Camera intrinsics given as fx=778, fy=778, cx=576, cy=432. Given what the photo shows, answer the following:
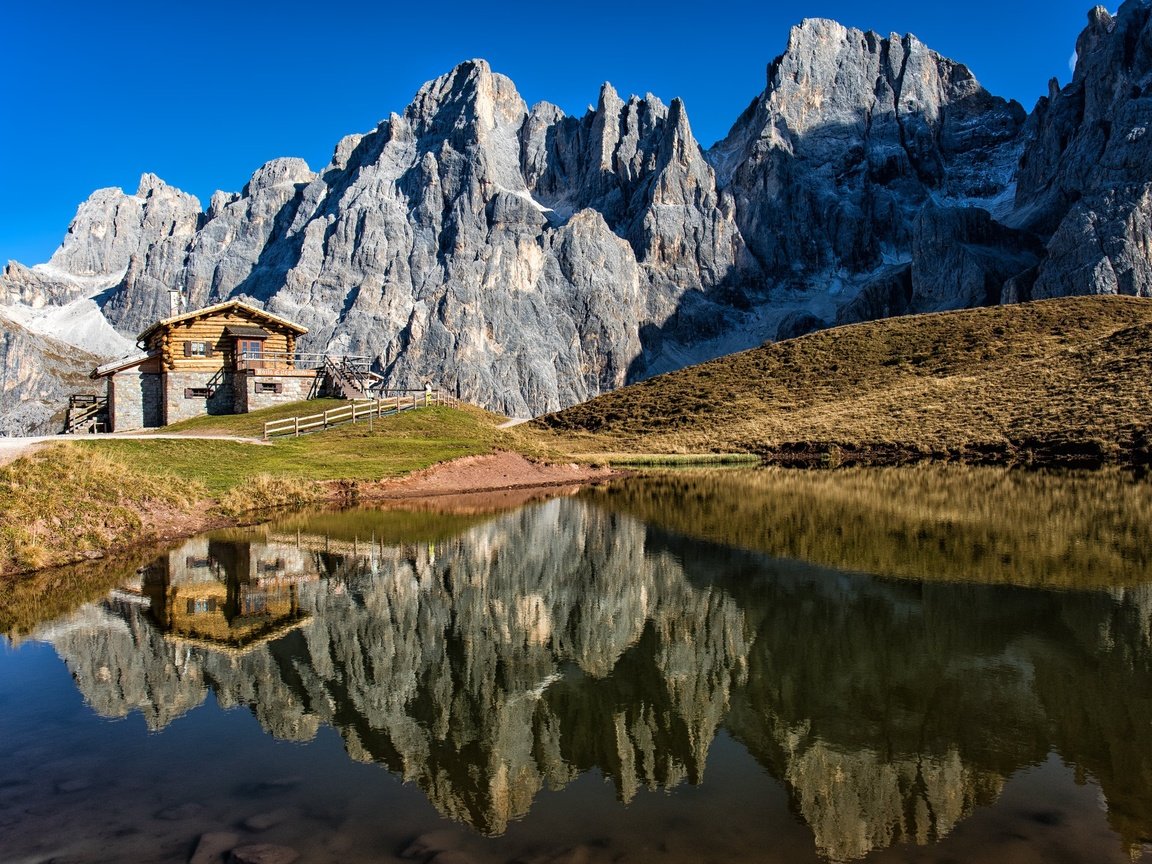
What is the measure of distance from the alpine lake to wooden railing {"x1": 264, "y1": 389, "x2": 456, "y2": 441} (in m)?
26.7

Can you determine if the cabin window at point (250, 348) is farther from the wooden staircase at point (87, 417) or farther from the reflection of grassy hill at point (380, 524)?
the reflection of grassy hill at point (380, 524)

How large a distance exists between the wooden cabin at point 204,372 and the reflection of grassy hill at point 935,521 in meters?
30.0

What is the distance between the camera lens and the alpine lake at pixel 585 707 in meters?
7.19

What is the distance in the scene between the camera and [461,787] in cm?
816

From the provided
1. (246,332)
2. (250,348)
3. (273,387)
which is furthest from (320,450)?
(246,332)

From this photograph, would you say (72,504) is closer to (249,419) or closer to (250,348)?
(249,419)

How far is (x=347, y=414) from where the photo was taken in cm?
5003

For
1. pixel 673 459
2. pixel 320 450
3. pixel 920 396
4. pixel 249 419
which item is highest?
pixel 920 396

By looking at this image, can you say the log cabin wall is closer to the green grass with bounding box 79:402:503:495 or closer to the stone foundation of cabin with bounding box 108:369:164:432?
the stone foundation of cabin with bounding box 108:369:164:432

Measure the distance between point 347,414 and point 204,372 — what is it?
1580 centimetres

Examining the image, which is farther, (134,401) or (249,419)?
(134,401)

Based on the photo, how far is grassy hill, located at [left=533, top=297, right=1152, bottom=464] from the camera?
5638 centimetres

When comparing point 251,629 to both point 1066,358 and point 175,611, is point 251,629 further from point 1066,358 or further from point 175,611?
point 1066,358

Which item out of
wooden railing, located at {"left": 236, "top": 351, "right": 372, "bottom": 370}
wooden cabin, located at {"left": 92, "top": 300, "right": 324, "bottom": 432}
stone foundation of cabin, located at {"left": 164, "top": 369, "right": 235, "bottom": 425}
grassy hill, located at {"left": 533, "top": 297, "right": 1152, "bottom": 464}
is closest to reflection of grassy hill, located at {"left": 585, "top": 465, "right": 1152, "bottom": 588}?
grassy hill, located at {"left": 533, "top": 297, "right": 1152, "bottom": 464}
